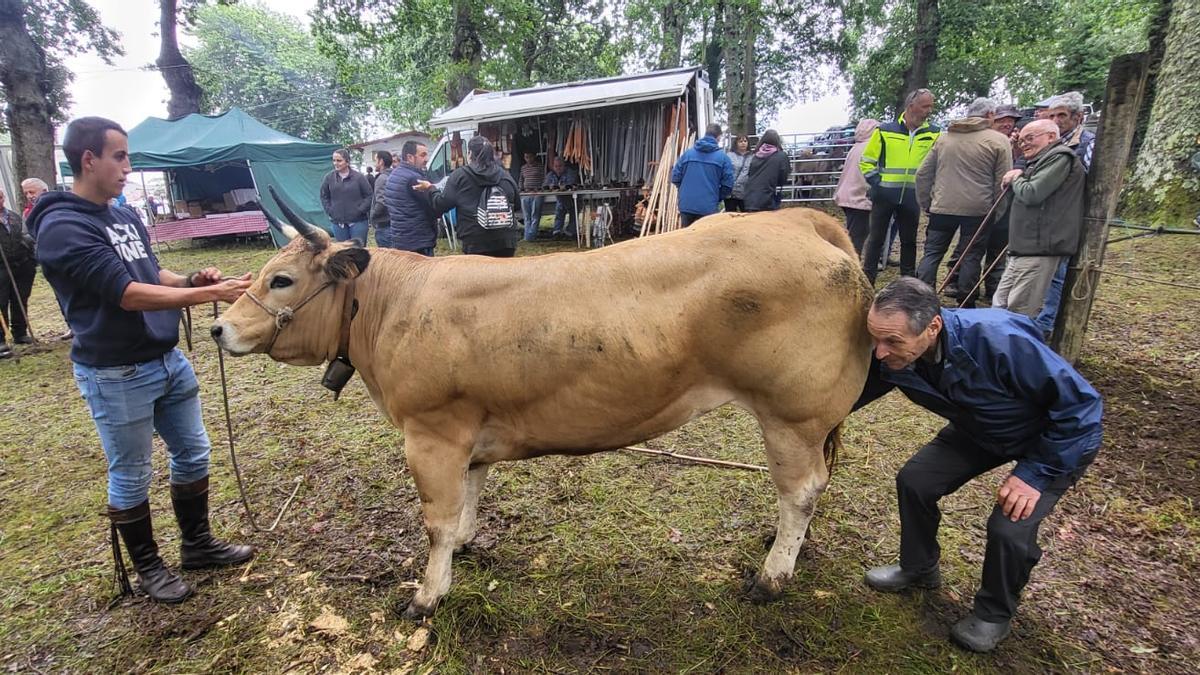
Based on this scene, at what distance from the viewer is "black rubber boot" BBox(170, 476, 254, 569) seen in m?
3.03

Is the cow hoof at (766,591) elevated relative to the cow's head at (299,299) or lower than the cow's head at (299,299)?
lower

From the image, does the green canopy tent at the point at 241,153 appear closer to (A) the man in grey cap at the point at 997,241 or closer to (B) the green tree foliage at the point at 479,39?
(B) the green tree foliage at the point at 479,39

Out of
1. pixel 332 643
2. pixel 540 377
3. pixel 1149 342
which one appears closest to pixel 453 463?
pixel 540 377

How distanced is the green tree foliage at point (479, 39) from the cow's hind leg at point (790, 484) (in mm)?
18386

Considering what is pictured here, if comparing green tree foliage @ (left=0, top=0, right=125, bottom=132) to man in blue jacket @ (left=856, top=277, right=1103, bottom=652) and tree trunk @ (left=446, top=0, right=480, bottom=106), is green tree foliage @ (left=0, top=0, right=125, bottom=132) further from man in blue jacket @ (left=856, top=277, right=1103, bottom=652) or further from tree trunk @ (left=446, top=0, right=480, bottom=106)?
man in blue jacket @ (left=856, top=277, right=1103, bottom=652)

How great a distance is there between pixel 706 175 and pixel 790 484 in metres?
5.94

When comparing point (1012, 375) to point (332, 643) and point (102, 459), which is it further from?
point (102, 459)

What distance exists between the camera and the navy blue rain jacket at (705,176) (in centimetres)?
780

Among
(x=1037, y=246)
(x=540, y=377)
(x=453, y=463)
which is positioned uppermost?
(x=1037, y=246)

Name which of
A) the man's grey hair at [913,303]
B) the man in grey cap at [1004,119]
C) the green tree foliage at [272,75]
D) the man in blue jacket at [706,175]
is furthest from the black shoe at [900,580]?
the green tree foliage at [272,75]

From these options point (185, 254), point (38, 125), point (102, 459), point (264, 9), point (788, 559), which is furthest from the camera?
point (264, 9)

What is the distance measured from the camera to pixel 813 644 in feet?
8.49

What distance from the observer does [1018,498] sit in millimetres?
2258

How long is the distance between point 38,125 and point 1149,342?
16.9 meters
